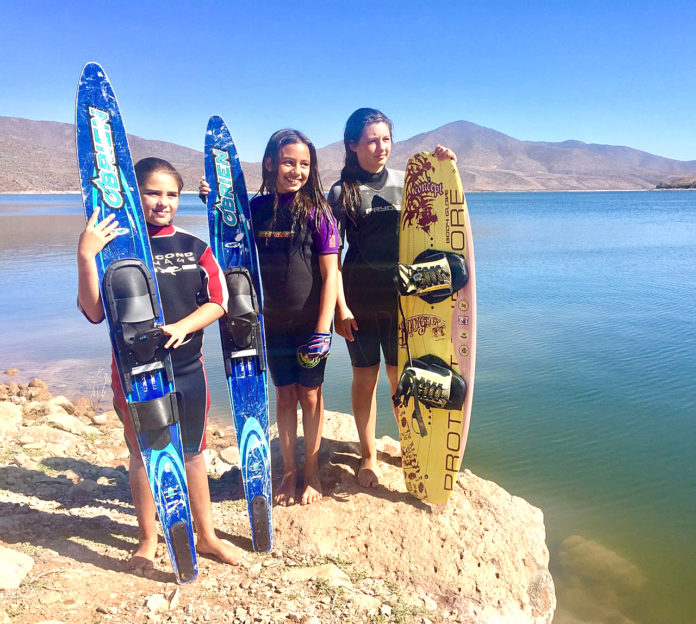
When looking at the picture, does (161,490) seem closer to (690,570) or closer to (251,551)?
(251,551)

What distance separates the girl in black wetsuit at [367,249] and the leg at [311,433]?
0.23 meters

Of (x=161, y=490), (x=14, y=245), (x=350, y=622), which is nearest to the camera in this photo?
(x=350, y=622)

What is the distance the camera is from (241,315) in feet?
9.58

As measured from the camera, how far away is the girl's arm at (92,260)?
2.39 meters

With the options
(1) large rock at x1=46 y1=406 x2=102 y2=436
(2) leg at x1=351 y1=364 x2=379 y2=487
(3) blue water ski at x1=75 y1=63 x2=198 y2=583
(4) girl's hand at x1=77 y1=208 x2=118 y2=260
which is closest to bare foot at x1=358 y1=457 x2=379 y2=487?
(2) leg at x1=351 y1=364 x2=379 y2=487

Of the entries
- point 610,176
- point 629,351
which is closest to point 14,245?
point 629,351

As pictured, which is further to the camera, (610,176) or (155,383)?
(610,176)

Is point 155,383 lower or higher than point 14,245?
higher

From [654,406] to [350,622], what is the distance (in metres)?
4.54

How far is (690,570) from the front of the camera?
3.71 m

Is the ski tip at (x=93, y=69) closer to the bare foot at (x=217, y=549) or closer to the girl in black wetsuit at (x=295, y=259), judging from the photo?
the girl in black wetsuit at (x=295, y=259)

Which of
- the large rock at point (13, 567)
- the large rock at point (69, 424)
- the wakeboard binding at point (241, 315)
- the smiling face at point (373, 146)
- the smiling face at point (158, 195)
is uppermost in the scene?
the smiling face at point (373, 146)

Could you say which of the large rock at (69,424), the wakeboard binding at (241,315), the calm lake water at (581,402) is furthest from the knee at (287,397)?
the large rock at (69,424)

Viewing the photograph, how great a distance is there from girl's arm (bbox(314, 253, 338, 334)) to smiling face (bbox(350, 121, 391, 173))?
1.91 feet
